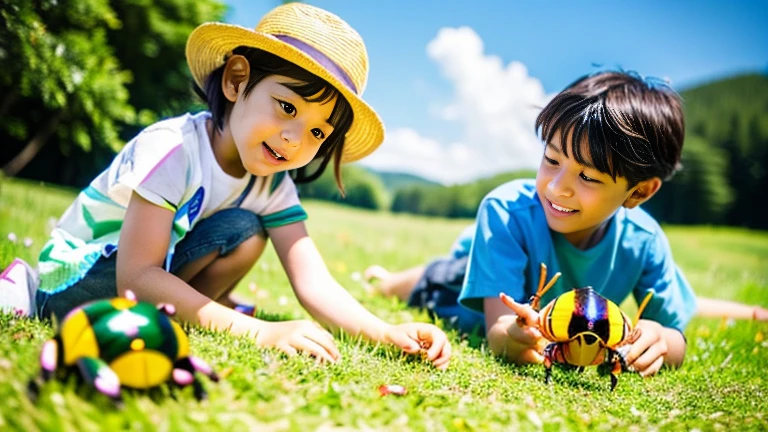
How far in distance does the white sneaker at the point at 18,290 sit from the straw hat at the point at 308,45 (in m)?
1.39

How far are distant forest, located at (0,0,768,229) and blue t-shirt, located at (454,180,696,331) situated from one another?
982mm

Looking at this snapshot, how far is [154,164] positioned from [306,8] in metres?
1.12

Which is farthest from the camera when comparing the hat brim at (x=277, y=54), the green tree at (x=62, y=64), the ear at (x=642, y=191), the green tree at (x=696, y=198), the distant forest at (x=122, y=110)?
the green tree at (x=696, y=198)

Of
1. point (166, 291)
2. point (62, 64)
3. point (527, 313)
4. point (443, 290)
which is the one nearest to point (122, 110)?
point (62, 64)

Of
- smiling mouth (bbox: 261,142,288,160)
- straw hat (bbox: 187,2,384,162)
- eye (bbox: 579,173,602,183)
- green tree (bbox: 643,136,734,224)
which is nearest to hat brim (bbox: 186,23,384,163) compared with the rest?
→ straw hat (bbox: 187,2,384,162)

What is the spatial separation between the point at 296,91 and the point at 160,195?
0.78 metres

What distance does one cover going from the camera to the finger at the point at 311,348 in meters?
2.59

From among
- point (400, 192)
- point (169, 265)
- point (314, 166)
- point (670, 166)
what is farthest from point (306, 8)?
point (400, 192)

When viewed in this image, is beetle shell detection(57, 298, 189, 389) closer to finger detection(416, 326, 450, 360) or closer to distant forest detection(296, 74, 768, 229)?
finger detection(416, 326, 450, 360)

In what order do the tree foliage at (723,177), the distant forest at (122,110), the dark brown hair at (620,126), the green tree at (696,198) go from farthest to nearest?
the green tree at (696,198), the tree foliage at (723,177), the distant forest at (122,110), the dark brown hair at (620,126)

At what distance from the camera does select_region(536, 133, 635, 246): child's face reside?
314 centimetres

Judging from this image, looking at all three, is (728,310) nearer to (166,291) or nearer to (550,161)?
(550,161)

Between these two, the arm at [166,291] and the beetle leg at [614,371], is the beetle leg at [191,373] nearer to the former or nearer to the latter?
the arm at [166,291]

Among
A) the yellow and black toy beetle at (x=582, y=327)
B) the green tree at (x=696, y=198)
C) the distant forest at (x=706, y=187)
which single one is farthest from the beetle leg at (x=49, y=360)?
the green tree at (x=696, y=198)
